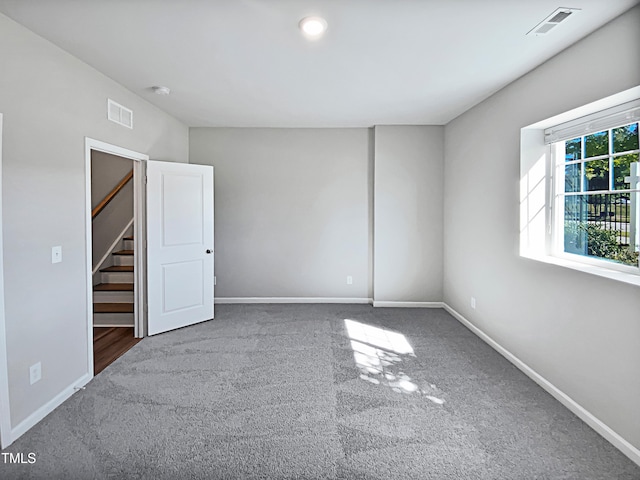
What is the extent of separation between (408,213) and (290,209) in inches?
64.5

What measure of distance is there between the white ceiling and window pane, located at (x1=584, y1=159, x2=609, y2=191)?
837 millimetres

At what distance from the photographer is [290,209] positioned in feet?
17.4

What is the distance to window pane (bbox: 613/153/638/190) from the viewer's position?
2.37m

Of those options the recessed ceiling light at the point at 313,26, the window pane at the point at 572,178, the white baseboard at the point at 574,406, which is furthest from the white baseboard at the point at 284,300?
the recessed ceiling light at the point at 313,26

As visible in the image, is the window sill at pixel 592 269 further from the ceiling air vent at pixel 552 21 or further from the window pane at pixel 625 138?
the ceiling air vent at pixel 552 21

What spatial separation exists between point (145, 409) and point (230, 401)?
557 mm

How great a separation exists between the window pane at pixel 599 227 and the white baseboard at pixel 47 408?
153 inches

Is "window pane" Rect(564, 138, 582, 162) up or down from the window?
up

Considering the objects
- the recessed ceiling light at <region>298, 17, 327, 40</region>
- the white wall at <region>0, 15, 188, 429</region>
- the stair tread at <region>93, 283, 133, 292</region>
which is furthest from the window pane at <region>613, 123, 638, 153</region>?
the stair tread at <region>93, 283, 133, 292</region>

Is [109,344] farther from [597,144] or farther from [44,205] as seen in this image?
[597,144]

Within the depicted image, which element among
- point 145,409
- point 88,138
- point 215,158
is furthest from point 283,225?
point 145,409

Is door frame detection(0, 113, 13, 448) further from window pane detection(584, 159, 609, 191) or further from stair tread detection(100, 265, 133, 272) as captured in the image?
window pane detection(584, 159, 609, 191)

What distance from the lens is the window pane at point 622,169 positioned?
2.37 metres

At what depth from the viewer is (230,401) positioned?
8.64ft
